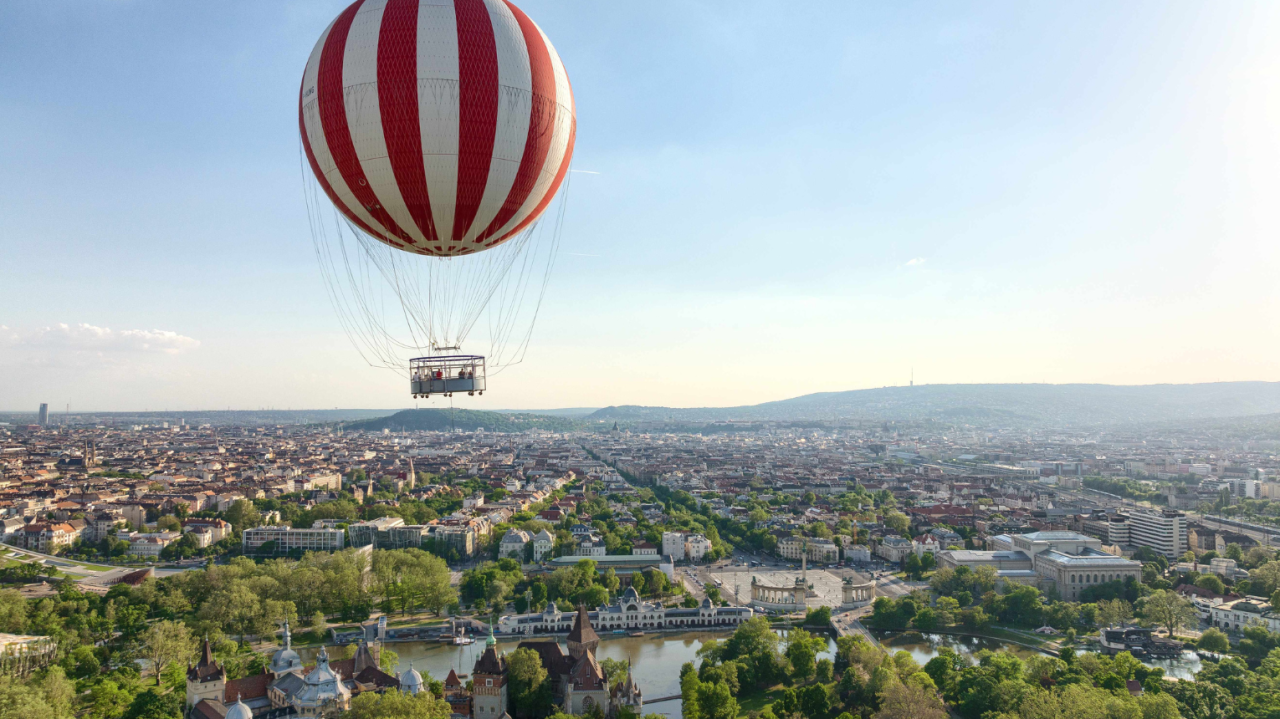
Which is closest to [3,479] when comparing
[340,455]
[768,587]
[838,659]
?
[340,455]

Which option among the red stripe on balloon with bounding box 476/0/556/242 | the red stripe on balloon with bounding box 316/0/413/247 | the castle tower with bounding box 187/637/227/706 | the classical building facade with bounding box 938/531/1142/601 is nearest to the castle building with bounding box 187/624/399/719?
the castle tower with bounding box 187/637/227/706

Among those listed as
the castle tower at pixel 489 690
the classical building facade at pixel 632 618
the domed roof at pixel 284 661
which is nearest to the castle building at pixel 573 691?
the castle tower at pixel 489 690

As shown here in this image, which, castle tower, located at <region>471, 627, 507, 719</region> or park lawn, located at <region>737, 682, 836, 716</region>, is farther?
park lawn, located at <region>737, 682, 836, 716</region>

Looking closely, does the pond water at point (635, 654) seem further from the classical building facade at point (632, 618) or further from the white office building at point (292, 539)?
the white office building at point (292, 539)

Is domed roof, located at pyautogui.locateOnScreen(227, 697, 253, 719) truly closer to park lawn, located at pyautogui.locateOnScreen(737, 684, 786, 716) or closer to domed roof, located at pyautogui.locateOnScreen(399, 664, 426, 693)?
domed roof, located at pyautogui.locateOnScreen(399, 664, 426, 693)

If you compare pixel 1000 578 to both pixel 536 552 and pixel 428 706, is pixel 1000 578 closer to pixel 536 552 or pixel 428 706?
pixel 536 552

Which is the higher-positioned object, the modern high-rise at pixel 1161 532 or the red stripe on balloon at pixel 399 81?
the red stripe on balloon at pixel 399 81
